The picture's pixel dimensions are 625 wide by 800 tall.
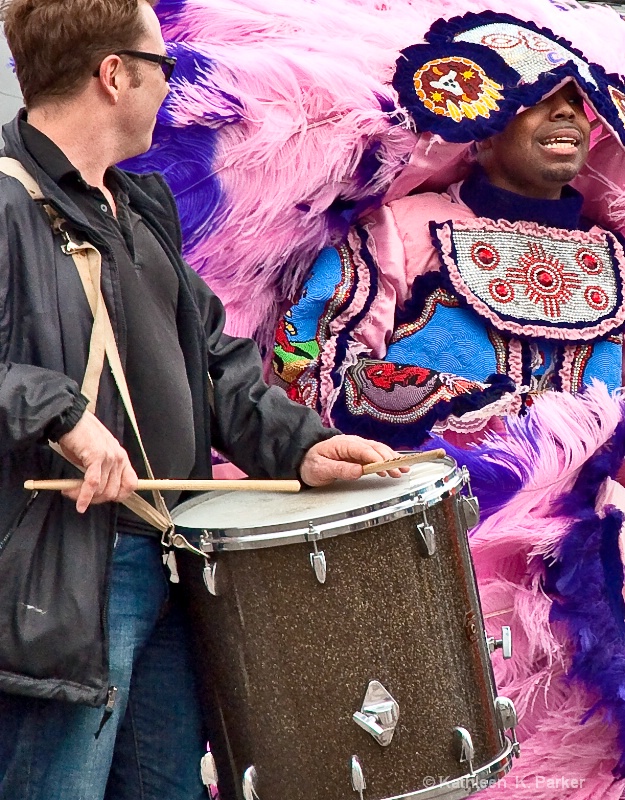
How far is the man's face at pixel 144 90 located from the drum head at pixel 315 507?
54 centimetres

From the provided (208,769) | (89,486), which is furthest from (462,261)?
(89,486)

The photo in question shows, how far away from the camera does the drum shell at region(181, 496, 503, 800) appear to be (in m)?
1.91

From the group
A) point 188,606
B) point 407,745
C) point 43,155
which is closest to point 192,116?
point 43,155

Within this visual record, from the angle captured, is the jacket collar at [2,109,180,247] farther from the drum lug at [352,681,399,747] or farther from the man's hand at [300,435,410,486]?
the drum lug at [352,681,399,747]

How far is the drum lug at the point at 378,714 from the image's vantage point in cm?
190

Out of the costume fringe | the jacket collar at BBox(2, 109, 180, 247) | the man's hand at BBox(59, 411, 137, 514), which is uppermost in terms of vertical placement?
the jacket collar at BBox(2, 109, 180, 247)

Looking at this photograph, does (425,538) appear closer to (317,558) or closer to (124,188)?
(317,558)

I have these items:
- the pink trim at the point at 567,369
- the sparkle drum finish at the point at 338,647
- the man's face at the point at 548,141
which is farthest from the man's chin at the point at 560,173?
the sparkle drum finish at the point at 338,647

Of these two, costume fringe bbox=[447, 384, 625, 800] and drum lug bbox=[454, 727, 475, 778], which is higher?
drum lug bbox=[454, 727, 475, 778]

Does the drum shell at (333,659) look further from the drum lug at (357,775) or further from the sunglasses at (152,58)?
the sunglasses at (152,58)

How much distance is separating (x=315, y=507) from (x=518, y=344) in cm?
114

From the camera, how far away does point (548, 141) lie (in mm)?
3047

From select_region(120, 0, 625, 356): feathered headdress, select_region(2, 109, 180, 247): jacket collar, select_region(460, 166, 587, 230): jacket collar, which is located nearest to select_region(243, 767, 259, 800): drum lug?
select_region(2, 109, 180, 247): jacket collar

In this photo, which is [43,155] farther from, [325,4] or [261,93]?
[325,4]
